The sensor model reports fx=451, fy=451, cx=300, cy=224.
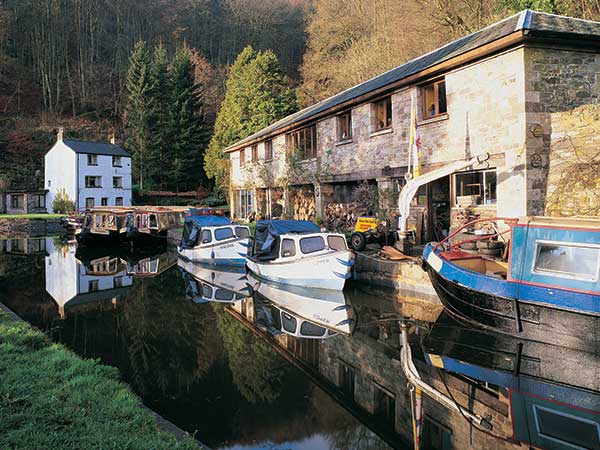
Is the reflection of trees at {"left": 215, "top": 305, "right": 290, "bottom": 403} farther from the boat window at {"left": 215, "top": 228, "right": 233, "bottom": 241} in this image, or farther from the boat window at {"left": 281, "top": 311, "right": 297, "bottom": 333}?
the boat window at {"left": 215, "top": 228, "right": 233, "bottom": 241}

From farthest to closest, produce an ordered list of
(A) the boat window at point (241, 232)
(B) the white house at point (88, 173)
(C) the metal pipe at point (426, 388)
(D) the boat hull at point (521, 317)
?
(B) the white house at point (88, 173) → (A) the boat window at point (241, 232) → (D) the boat hull at point (521, 317) → (C) the metal pipe at point (426, 388)

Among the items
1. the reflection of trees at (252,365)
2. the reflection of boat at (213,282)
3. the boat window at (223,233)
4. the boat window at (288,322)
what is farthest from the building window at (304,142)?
the reflection of trees at (252,365)

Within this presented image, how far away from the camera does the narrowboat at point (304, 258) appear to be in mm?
12875

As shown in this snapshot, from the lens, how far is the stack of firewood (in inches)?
770

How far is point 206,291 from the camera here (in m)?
14.4

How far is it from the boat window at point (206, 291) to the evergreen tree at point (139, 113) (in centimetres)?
3694

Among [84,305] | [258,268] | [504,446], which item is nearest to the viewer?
[504,446]

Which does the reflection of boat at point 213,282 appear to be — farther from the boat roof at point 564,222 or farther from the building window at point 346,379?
the boat roof at point 564,222

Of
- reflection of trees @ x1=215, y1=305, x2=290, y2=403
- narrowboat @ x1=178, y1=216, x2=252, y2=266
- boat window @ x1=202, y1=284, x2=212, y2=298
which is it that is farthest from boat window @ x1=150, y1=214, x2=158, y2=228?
reflection of trees @ x1=215, y1=305, x2=290, y2=403

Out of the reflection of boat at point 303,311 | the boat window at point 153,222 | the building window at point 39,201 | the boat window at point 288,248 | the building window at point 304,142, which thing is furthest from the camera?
the building window at point 39,201

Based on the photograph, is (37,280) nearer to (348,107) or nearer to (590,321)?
(348,107)

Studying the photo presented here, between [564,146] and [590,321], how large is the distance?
21.3 ft

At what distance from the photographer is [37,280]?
16.0 m

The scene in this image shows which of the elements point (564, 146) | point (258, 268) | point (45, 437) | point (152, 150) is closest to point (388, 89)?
point (564, 146)
